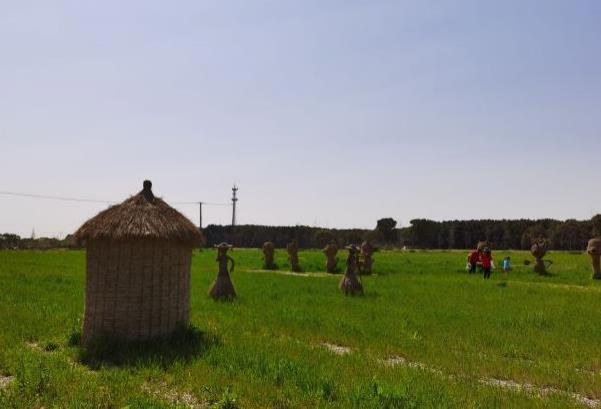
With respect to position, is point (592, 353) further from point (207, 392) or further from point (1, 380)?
point (1, 380)

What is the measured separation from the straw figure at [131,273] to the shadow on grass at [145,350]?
0.67 ft

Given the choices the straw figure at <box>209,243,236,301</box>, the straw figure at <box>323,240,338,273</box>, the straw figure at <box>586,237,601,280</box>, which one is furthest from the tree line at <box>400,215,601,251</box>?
the straw figure at <box>209,243,236,301</box>

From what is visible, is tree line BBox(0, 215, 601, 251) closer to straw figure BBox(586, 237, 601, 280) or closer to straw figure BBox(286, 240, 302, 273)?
straw figure BBox(286, 240, 302, 273)

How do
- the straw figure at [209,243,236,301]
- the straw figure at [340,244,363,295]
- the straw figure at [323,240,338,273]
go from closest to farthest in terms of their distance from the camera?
the straw figure at [209,243,236,301] → the straw figure at [340,244,363,295] → the straw figure at [323,240,338,273]

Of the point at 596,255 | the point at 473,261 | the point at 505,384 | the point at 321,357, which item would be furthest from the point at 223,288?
the point at 596,255

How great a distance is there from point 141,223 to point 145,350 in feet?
7.36

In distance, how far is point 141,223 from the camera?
1007 centimetres

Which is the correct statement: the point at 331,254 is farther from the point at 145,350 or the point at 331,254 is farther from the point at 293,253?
the point at 145,350

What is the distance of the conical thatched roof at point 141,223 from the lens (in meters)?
9.90

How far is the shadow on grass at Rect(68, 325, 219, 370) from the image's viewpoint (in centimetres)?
877

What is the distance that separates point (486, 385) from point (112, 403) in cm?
494

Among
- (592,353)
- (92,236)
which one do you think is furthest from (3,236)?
(592,353)

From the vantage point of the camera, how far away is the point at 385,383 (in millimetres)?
7281

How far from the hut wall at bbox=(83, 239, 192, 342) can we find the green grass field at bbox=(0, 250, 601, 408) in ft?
1.67
